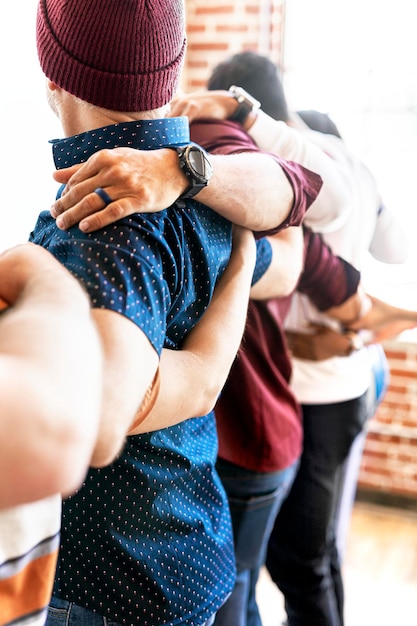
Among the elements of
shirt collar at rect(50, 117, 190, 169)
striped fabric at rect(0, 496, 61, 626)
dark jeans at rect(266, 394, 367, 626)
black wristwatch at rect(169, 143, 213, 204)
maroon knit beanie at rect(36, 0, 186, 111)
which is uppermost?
maroon knit beanie at rect(36, 0, 186, 111)

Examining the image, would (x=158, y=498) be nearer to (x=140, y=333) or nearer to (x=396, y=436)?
(x=140, y=333)

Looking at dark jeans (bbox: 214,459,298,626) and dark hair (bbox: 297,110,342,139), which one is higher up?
dark hair (bbox: 297,110,342,139)

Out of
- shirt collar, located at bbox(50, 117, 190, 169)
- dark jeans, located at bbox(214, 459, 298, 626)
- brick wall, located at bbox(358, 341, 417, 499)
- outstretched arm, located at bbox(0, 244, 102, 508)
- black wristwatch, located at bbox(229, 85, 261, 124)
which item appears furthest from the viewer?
brick wall, located at bbox(358, 341, 417, 499)

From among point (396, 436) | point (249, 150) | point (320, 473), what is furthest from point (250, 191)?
point (396, 436)

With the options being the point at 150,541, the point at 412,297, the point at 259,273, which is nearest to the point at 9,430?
the point at 150,541

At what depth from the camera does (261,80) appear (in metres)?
1.67

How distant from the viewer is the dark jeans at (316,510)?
1860 millimetres

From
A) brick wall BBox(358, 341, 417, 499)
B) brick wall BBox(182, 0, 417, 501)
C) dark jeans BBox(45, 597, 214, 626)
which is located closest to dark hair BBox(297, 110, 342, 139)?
brick wall BBox(182, 0, 417, 501)

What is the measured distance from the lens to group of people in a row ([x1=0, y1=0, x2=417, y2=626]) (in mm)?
519

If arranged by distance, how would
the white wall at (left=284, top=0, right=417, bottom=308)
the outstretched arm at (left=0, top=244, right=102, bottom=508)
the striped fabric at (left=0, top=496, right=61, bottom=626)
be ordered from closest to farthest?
the outstretched arm at (left=0, top=244, right=102, bottom=508) → the striped fabric at (left=0, top=496, right=61, bottom=626) → the white wall at (left=284, top=0, right=417, bottom=308)

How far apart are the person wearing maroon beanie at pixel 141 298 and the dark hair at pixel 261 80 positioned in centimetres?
64

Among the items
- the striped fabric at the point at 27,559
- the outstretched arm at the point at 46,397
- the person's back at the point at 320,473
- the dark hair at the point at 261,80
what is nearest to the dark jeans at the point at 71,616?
the striped fabric at the point at 27,559

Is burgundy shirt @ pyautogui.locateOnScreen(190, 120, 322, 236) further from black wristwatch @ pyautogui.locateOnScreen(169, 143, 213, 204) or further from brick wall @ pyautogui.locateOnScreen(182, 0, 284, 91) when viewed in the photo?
brick wall @ pyautogui.locateOnScreen(182, 0, 284, 91)

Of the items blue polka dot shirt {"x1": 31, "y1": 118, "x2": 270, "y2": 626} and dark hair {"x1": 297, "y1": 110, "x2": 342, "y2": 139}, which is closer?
blue polka dot shirt {"x1": 31, "y1": 118, "x2": 270, "y2": 626}
